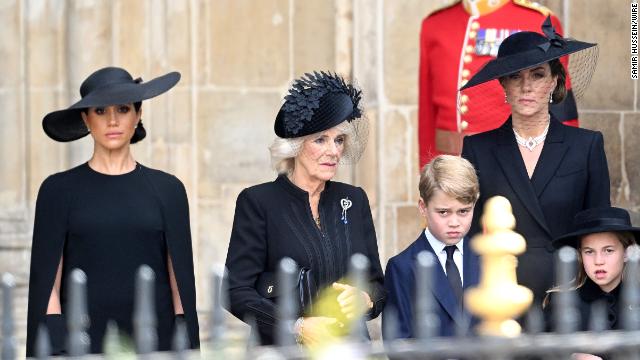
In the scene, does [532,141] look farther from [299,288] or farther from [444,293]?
[299,288]

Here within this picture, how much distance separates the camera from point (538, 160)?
5.43 meters

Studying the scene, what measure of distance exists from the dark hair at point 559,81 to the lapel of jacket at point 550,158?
112mm

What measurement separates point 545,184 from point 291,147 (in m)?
0.87

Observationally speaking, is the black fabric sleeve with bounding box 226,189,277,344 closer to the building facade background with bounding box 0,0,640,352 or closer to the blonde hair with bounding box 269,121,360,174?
the blonde hair with bounding box 269,121,360,174

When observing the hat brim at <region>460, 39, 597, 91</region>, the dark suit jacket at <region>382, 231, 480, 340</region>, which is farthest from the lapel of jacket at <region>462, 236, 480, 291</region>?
the hat brim at <region>460, 39, 597, 91</region>

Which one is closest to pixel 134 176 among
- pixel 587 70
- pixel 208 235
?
pixel 587 70

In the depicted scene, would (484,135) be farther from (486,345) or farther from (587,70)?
(486,345)

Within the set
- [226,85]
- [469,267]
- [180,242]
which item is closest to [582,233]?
[469,267]

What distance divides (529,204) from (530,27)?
4.21 feet

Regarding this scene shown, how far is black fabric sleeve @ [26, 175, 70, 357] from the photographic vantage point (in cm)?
519

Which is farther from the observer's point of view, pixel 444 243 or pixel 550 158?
pixel 550 158

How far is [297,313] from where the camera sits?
195 inches

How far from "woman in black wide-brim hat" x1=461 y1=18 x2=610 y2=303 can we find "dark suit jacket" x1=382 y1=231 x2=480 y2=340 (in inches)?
14.0

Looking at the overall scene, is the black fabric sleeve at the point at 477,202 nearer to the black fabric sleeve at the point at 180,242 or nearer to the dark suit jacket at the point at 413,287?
the dark suit jacket at the point at 413,287
